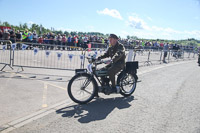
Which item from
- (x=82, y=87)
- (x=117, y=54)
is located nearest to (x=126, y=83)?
(x=117, y=54)

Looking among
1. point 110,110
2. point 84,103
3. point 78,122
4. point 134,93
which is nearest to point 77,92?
point 84,103

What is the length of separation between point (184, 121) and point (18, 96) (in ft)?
14.6

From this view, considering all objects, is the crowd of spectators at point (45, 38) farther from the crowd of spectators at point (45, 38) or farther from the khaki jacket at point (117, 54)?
the khaki jacket at point (117, 54)

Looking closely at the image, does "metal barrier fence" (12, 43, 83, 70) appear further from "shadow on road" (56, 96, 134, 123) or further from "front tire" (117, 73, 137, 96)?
"shadow on road" (56, 96, 134, 123)

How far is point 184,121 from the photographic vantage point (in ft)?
14.9

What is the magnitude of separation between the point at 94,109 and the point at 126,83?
67.4 inches

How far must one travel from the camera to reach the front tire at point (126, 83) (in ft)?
19.9

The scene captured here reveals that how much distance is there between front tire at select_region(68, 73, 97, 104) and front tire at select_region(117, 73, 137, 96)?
990 millimetres

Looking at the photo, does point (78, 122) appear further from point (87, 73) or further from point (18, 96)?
point (18, 96)

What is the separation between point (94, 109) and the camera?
499 cm

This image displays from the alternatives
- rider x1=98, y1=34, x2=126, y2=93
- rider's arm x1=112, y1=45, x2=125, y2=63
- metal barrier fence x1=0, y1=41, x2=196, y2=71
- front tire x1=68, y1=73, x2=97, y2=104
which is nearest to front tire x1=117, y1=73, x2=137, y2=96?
rider x1=98, y1=34, x2=126, y2=93

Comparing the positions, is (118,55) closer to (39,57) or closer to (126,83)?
(126,83)

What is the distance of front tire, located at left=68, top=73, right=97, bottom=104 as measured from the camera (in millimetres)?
5145

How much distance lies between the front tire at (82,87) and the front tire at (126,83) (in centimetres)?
99
